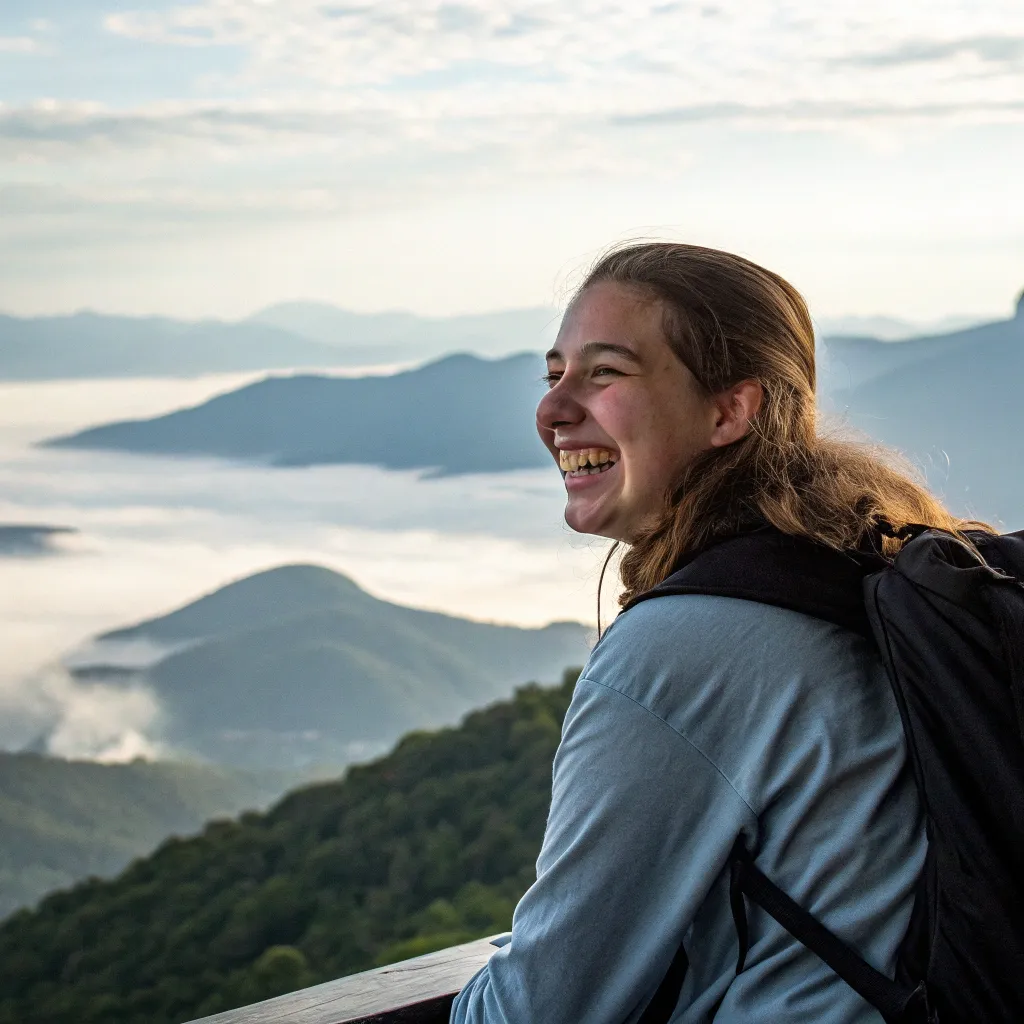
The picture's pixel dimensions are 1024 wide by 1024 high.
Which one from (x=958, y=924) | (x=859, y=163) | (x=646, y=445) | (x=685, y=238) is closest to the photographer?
(x=958, y=924)

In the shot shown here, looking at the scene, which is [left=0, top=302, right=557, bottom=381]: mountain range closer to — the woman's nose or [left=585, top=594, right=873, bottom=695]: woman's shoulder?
the woman's nose

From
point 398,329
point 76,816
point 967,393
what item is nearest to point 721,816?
point 967,393

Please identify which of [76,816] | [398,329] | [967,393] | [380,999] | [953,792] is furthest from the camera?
[398,329]

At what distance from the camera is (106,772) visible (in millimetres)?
12320

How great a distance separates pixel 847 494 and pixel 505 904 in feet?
13.6

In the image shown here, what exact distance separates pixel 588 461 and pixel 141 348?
1236cm

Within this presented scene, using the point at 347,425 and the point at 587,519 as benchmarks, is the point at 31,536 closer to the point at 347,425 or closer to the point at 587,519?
the point at 347,425

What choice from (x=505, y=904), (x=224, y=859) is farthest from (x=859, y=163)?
(x=224, y=859)

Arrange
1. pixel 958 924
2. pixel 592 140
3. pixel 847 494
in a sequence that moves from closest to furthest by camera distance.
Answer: pixel 958 924
pixel 847 494
pixel 592 140

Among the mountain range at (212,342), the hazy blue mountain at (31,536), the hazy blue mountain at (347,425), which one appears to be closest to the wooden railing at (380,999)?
the hazy blue mountain at (347,425)

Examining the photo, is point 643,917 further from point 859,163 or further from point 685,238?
point 859,163

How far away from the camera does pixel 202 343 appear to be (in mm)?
13891

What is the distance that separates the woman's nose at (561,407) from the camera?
4.78 feet

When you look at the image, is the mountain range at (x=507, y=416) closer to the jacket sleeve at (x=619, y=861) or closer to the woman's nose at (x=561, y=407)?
the woman's nose at (x=561, y=407)
